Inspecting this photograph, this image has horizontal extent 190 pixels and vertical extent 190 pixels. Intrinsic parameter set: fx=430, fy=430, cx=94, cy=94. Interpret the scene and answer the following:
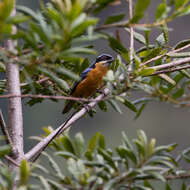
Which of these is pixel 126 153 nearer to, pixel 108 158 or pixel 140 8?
pixel 108 158

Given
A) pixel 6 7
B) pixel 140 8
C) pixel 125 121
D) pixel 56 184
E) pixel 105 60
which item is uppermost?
pixel 6 7

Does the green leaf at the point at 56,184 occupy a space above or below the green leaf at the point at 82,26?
below

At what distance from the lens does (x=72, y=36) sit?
1.69m

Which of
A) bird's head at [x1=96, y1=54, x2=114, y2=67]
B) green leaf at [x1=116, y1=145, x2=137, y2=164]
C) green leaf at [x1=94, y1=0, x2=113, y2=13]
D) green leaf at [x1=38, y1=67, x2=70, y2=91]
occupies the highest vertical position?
green leaf at [x1=94, y1=0, x2=113, y2=13]

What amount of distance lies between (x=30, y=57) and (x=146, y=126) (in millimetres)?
19809

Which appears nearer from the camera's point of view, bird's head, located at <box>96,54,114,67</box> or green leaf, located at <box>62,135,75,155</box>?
green leaf, located at <box>62,135,75,155</box>

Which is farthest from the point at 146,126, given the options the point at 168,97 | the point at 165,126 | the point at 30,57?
the point at 30,57

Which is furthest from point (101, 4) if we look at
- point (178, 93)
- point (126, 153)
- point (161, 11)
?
point (178, 93)

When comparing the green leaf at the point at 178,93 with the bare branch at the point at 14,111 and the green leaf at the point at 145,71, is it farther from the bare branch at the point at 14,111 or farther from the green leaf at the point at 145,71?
the bare branch at the point at 14,111

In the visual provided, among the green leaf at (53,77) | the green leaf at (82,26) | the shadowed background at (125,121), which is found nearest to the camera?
the green leaf at (82,26)

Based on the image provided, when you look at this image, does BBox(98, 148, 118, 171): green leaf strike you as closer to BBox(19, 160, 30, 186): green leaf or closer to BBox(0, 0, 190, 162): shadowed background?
BBox(19, 160, 30, 186): green leaf

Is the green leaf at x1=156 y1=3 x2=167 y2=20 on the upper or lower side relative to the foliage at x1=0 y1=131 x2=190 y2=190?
upper

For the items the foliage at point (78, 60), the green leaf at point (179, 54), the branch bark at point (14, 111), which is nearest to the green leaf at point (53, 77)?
the foliage at point (78, 60)

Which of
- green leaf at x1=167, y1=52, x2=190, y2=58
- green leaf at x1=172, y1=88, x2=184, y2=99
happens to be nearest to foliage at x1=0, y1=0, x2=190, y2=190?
green leaf at x1=167, y1=52, x2=190, y2=58
